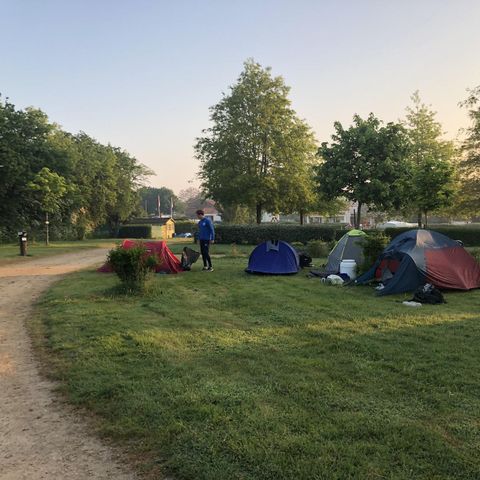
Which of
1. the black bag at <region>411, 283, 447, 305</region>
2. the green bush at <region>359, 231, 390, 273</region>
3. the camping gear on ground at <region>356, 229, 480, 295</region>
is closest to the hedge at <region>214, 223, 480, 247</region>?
the green bush at <region>359, 231, 390, 273</region>

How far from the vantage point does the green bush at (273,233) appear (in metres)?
26.6

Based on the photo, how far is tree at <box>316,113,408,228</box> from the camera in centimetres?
2430

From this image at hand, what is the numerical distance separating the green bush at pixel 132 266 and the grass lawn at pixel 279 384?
1060 millimetres

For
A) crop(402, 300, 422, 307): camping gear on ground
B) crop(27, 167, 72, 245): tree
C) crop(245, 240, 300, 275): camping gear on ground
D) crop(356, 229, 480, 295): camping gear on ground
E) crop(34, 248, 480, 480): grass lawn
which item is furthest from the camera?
crop(27, 167, 72, 245): tree

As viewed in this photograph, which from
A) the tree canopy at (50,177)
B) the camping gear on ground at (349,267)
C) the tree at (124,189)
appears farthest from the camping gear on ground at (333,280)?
the tree at (124,189)

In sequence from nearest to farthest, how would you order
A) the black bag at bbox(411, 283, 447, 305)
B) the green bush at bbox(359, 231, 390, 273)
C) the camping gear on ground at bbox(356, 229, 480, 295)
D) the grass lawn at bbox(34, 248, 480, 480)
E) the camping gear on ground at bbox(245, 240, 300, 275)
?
the grass lawn at bbox(34, 248, 480, 480) → the black bag at bbox(411, 283, 447, 305) → the camping gear on ground at bbox(356, 229, 480, 295) → the green bush at bbox(359, 231, 390, 273) → the camping gear on ground at bbox(245, 240, 300, 275)

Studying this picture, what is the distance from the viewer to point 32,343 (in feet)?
20.0

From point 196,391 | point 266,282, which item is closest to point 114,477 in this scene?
point 196,391

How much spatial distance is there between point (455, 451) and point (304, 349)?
247 centimetres

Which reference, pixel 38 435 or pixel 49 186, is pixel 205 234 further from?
pixel 49 186

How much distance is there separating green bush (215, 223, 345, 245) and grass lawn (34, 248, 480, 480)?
18.6 m

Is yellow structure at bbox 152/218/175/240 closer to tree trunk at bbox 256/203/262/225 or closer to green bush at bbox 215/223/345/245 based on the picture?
tree trunk at bbox 256/203/262/225

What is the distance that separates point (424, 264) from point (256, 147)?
2229 centimetres

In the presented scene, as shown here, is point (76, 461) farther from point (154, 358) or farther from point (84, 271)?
point (84, 271)
